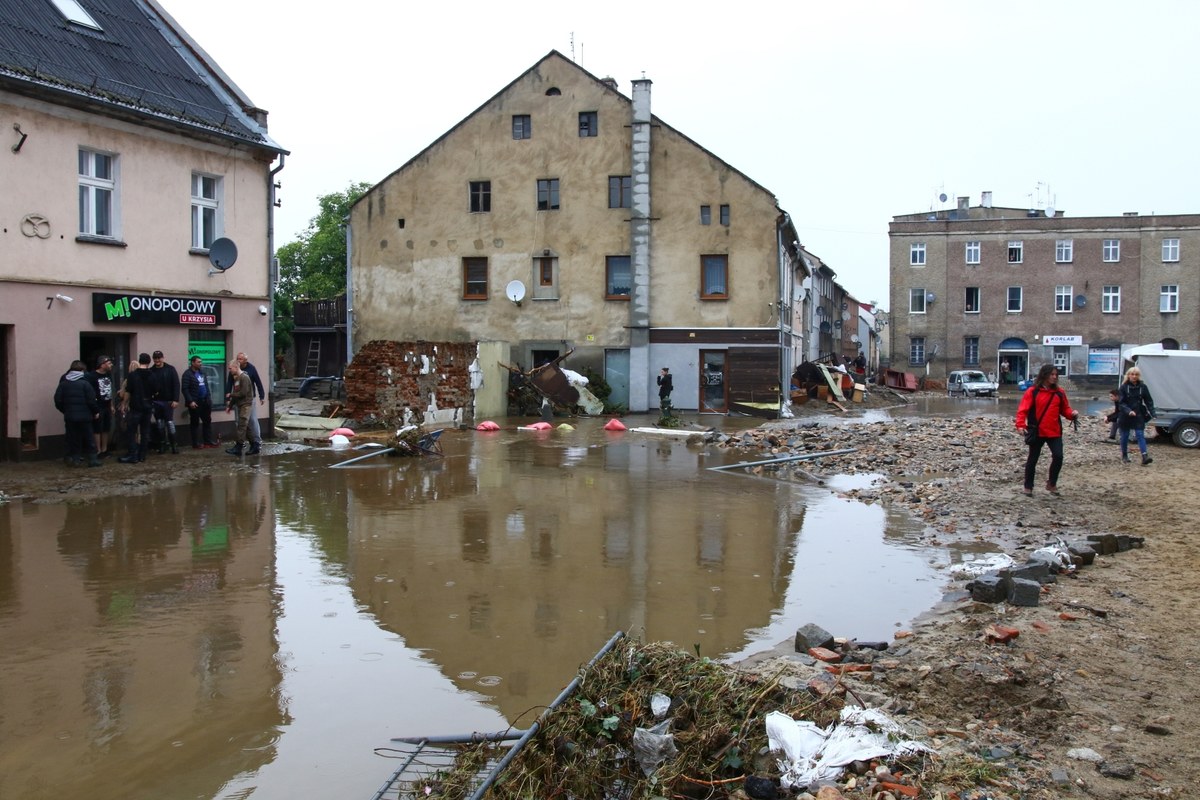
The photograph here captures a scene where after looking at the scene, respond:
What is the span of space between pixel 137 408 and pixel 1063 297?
58.7 metres

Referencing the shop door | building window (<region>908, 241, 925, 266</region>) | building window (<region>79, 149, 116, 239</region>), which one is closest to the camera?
building window (<region>79, 149, 116, 239</region>)

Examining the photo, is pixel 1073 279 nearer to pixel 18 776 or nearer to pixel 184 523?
pixel 184 523

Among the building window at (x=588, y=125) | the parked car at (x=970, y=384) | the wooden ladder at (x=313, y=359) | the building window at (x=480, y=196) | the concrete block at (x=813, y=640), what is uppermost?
the building window at (x=588, y=125)

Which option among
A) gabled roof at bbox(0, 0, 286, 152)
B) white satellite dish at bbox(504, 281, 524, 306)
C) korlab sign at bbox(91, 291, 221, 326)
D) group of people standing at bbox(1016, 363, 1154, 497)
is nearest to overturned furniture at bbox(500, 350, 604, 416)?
white satellite dish at bbox(504, 281, 524, 306)

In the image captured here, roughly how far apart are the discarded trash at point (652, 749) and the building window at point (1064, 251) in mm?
64258

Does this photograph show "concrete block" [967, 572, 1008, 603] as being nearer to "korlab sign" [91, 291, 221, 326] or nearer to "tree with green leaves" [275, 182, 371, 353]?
"korlab sign" [91, 291, 221, 326]

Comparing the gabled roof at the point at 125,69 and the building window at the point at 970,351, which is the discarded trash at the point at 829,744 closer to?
the gabled roof at the point at 125,69

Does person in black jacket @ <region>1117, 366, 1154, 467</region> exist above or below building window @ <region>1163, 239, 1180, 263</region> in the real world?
below

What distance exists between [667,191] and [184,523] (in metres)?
25.9

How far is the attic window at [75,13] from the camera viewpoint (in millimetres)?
17750

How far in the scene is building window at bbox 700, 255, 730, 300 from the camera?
34281 millimetres

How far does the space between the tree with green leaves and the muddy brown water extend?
5356 centimetres

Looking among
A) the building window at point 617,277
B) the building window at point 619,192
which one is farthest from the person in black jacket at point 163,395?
the building window at point 619,192

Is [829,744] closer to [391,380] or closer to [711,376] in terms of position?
[391,380]
